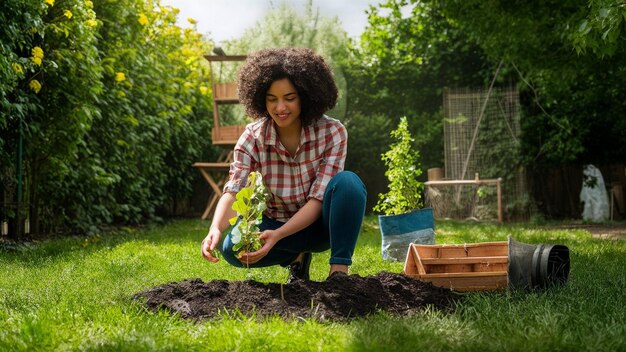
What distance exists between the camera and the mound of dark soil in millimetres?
2475

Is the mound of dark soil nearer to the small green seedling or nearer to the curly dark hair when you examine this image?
the small green seedling

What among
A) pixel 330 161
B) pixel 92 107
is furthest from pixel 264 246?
pixel 92 107

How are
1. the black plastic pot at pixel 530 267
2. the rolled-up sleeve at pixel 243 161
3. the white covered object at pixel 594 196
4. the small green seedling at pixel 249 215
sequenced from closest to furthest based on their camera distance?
the small green seedling at pixel 249 215
the black plastic pot at pixel 530 267
the rolled-up sleeve at pixel 243 161
the white covered object at pixel 594 196

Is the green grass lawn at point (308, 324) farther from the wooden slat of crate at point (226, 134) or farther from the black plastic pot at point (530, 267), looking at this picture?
the wooden slat of crate at point (226, 134)

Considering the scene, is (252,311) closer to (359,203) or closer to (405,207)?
(359,203)

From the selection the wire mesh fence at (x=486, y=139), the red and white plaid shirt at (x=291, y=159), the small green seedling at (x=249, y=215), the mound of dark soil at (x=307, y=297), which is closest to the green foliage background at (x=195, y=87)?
the wire mesh fence at (x=486, y=139)

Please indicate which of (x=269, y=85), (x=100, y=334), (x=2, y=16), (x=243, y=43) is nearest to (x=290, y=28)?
(x=243, y=43)

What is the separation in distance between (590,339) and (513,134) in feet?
31.6

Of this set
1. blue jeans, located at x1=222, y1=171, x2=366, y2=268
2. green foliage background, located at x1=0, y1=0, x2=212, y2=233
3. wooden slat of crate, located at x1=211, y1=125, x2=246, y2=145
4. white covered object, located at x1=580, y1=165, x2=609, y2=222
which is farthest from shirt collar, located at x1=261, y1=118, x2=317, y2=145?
white covered object, located at x1=580, y1=165, x2=609, y2=222

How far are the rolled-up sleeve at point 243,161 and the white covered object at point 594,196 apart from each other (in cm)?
891

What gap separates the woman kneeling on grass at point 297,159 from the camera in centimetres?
291

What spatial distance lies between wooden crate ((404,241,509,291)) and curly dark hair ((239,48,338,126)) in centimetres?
83

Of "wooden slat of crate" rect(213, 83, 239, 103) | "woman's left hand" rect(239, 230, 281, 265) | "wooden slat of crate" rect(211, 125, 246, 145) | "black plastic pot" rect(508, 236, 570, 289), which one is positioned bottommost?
"black plastic pot" rect(508, 236, 570, 289)

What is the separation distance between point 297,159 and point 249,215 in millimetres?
498
